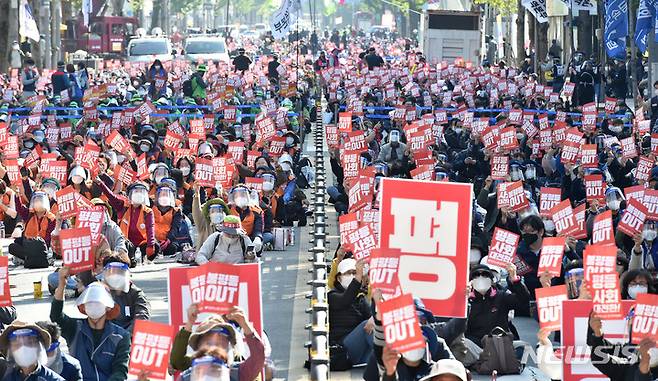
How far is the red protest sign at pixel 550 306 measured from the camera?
A: 1138cm

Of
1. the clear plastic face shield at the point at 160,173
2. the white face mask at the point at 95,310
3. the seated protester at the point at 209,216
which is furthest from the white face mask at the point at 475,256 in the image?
the clear plastic face shield at the point at 160,173

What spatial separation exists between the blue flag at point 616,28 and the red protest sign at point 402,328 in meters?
29.7

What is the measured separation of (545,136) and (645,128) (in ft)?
5.14

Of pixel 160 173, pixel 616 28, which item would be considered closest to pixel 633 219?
pixel 160 173

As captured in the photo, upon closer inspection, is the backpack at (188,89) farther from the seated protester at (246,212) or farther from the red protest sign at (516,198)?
the red protest sign at (516,198)

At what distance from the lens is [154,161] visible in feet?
90.6

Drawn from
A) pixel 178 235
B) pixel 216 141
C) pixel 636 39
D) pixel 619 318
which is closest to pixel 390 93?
pixel 636 39

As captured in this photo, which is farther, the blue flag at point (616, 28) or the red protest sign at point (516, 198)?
the blue flag at point (616, 28)

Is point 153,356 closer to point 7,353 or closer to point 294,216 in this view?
point 7,353

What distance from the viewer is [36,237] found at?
69.7 feet

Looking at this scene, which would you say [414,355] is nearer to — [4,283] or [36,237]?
[4,283]

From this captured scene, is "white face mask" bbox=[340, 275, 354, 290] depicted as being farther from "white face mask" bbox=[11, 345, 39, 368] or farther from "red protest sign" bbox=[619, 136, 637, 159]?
"red protest sign" bbox=[619, 136, 637, 159]

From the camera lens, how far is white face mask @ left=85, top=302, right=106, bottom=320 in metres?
11.8

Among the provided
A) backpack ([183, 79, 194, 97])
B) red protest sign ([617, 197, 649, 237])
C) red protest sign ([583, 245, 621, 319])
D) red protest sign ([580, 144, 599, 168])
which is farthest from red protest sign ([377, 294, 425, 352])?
backpack ([183, 79, 194, 97])
